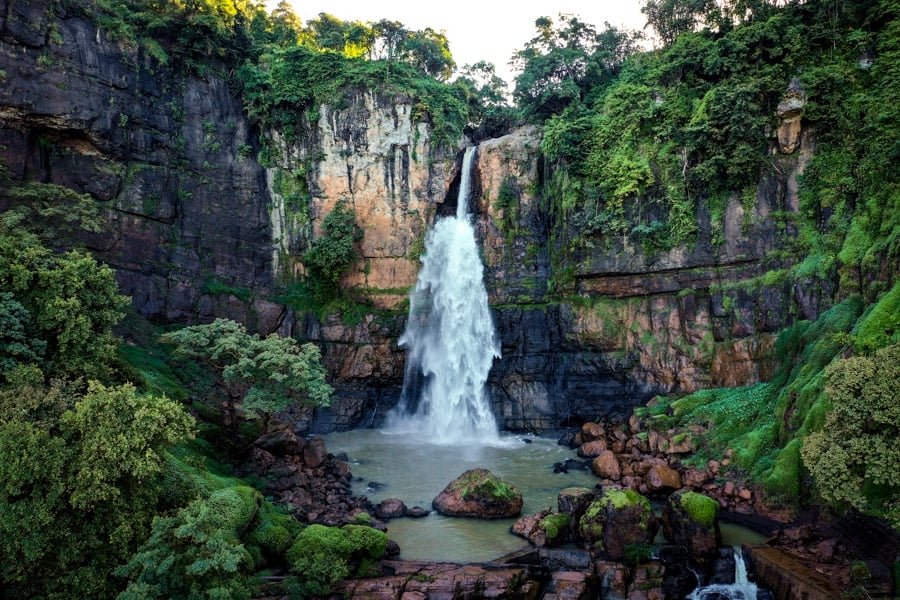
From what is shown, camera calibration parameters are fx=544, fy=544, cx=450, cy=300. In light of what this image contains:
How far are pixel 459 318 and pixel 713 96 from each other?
1749 centimetres

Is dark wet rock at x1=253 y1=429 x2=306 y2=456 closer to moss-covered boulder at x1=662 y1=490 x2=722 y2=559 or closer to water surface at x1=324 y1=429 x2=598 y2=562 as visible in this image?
water surface at x1=324 y1=429 x2=598 y2=562

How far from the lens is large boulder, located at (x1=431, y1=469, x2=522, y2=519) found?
17938 mm

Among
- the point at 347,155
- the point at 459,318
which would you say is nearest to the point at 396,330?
the point at 459,318

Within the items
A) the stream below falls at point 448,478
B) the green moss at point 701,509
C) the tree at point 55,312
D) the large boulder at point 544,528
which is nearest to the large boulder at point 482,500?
the stream below falls at point 448,478

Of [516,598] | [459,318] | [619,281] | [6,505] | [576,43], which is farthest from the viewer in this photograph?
[576,43]

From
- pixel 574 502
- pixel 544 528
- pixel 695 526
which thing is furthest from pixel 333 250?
pixel 695 526

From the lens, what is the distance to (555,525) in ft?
52.2

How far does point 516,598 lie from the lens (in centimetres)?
1291

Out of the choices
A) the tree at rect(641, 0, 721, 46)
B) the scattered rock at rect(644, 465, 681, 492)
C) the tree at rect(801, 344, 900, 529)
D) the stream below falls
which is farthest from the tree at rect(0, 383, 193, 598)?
the tree at rect(641, 0, 721, 46)

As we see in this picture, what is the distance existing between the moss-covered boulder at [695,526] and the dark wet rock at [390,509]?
327 inches

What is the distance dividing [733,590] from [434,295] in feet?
75.5

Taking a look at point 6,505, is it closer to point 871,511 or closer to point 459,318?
point 871,511

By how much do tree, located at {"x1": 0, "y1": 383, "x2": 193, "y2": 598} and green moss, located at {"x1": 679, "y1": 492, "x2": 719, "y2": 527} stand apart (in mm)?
13242

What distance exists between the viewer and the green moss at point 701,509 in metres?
14.9
